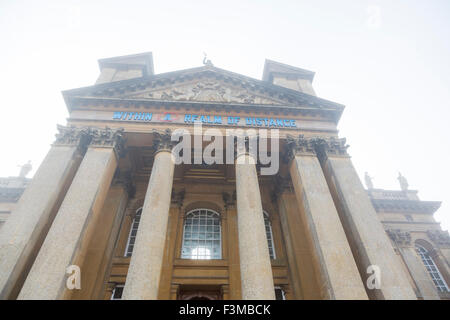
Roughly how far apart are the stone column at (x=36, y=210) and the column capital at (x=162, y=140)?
3056mm

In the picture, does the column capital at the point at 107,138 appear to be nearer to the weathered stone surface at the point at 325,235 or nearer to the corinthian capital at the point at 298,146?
the corinthian capital at the point at 298,146

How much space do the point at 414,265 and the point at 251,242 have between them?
15226 mm

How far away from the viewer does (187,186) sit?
1546 cm

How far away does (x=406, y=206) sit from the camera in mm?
20703

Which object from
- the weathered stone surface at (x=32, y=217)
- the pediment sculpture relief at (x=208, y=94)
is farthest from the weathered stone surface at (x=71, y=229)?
the pediment sculpture relief at (x=208, y=94)

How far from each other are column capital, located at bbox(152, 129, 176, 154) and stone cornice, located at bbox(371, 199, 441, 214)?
54.2ft

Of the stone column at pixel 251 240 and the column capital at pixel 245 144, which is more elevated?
the column capital at pixel 245 144

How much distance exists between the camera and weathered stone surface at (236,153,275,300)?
25.7 feet

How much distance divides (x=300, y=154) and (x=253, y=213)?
396cm

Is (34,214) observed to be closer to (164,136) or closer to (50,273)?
(50,273)

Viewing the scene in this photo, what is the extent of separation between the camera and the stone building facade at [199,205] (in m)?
8.38

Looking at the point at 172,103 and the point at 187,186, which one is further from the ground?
the point at 172,103
